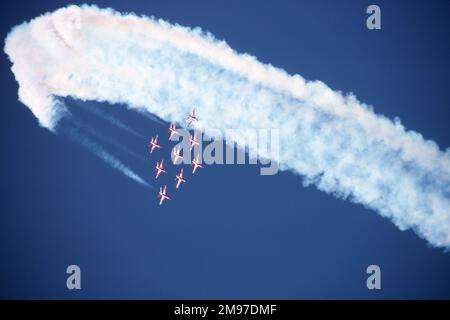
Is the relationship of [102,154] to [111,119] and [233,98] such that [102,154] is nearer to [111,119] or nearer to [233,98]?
[111,119]

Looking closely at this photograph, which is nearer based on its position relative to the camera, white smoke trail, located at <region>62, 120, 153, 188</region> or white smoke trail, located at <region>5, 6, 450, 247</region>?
white smoke trail, located at <region>5, 6, 450, 247</region>

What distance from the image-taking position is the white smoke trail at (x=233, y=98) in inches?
755

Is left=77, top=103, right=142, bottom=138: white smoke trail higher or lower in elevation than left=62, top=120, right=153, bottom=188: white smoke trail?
higher

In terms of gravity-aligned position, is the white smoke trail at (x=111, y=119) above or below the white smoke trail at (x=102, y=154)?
above

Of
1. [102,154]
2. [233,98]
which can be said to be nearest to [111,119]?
[102,154]

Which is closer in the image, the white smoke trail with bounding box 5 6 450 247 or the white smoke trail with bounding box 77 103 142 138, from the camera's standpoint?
the white smoke trail with bounding box 5 6 450 247

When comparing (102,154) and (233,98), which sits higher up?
(233,98)

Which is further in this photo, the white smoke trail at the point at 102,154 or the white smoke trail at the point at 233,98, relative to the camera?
the white smoke trail at the point at 102,154


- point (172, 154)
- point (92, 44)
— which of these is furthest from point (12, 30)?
point (172, 154)

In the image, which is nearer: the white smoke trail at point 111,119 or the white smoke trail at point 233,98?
the white smoke trail at point 233,98

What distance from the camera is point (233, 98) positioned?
63.9 ft

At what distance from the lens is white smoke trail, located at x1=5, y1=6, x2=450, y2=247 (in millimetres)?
19172
